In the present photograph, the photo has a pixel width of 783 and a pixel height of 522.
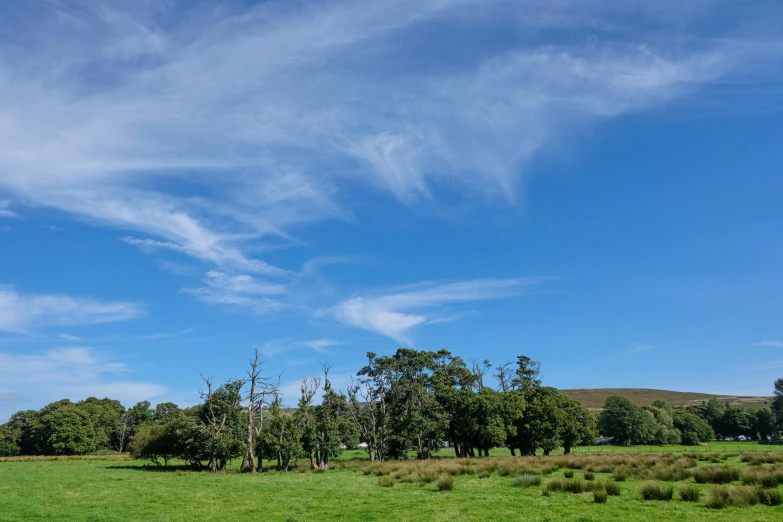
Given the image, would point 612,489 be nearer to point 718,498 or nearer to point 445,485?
point 718,498

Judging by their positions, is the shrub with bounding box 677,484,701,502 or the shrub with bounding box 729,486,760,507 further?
the shrub with bounding box 677,484,701,502

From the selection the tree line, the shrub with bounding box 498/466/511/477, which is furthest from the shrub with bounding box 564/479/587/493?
the tree line

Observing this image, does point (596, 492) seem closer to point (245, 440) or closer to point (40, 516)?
point (40, 516)

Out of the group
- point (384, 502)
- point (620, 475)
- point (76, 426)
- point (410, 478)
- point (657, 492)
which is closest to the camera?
point (657, 492)

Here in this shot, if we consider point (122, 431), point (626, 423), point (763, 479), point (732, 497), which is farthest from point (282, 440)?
point (122, 431)

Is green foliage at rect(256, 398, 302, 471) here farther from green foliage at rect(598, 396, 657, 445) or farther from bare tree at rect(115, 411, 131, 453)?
bare tree at rect(115, 411, 131, 453)

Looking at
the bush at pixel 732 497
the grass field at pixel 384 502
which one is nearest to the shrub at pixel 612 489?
the grass field at pixel 384 502

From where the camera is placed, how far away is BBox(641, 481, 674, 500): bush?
2081cm

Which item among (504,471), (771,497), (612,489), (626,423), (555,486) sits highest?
(771,497)

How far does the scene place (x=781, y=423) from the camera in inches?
4343

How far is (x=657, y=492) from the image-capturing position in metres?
21.0

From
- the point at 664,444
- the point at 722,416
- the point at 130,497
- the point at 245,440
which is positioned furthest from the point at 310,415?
the point at 722,416

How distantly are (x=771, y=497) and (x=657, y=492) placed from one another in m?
4.11

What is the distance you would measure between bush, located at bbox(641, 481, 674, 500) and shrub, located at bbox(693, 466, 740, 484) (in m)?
5.94
